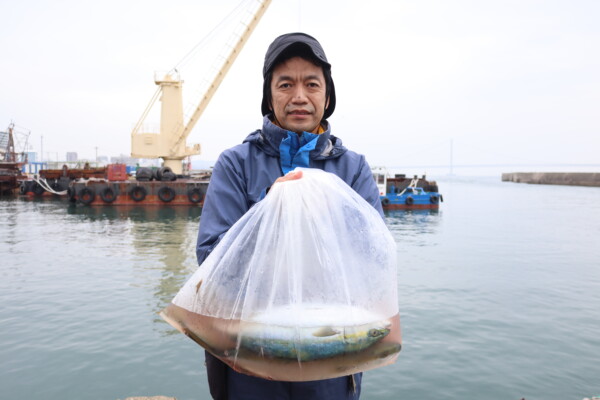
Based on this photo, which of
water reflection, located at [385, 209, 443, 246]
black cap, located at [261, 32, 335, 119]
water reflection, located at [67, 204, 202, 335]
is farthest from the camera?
water reflection, located at [385, 209, 443, 246]

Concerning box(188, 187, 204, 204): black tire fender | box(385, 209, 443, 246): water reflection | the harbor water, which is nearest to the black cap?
the harbor water

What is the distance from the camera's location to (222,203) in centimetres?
184

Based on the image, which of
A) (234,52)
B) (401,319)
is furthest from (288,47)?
(234,52)

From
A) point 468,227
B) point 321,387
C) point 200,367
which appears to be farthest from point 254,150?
point 468,227

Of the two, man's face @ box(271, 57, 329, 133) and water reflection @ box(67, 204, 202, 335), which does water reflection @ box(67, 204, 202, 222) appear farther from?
man's face @ box(271, 57, 329, 133)

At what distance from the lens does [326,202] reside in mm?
1704

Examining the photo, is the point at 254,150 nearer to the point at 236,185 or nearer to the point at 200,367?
the point at 236,185

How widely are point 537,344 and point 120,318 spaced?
7388mm

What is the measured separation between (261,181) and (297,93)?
0.44 metres

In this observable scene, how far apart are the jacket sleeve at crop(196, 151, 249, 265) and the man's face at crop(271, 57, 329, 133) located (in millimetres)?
316

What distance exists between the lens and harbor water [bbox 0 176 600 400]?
219 inches

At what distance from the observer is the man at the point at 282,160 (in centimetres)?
176

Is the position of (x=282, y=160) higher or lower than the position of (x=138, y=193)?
higher

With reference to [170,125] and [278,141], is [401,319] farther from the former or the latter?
[170,125]
